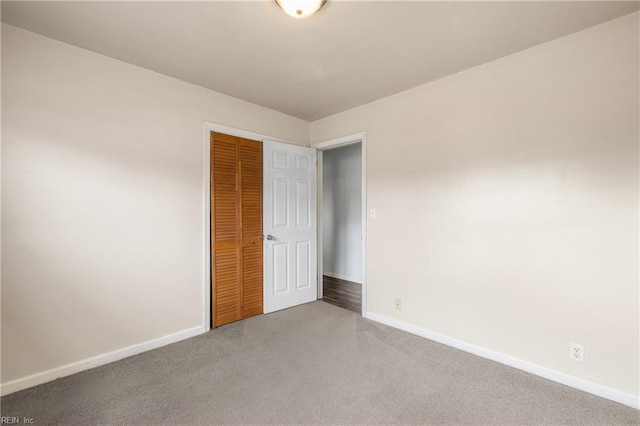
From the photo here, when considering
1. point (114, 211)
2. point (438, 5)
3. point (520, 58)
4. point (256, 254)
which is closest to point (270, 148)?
point (256, 254)

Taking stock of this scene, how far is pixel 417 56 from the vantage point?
2.23 m

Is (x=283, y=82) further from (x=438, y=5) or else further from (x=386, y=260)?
(x=386, y=260)

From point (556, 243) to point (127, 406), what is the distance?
3.12m

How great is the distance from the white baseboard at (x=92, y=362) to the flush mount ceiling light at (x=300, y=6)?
2805 mm

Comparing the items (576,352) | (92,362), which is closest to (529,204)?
(576,352)

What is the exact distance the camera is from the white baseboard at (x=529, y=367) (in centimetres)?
180

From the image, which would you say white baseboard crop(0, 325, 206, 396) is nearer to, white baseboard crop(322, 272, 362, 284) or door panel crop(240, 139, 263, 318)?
door panel crop(240, 139, 263, 318)

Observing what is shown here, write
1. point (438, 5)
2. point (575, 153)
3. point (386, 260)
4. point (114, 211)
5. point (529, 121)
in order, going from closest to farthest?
point (438, 5), point (575, 153), point (529, 121), point (114, 211), point (386, 260)

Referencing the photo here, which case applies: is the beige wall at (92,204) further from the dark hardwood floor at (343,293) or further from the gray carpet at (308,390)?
the dark hardwood floor at (343,293)

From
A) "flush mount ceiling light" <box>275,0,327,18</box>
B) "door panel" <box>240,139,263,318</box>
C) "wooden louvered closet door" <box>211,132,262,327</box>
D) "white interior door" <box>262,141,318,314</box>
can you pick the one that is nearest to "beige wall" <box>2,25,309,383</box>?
"wooden louvered closet door" <box>211,132,262,327</box>

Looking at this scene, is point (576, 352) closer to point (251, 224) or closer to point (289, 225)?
point (289, 225)

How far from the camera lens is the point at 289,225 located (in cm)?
356

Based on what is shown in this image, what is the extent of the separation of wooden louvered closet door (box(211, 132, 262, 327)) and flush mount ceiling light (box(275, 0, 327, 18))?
5.31ft

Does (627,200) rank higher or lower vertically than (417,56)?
lower
